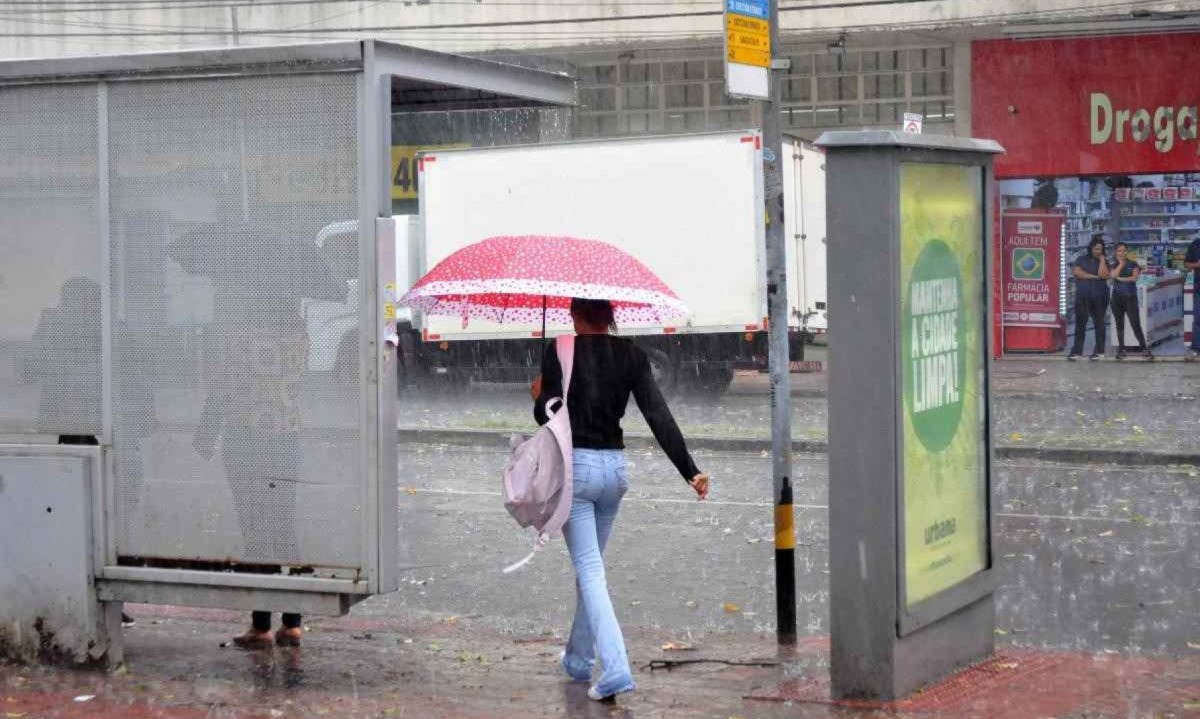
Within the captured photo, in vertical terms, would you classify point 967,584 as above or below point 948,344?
below

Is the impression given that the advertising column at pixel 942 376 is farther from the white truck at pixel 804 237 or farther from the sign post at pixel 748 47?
the white truck at pixel 804 237

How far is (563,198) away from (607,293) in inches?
588

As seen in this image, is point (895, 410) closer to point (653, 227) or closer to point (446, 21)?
point (653, 227)

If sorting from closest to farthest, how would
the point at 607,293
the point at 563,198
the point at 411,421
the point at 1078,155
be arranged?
the point at 607,293 < the point at 411,421 < the point at 563,198 < the point at 1078,155

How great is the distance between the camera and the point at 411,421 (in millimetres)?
18859

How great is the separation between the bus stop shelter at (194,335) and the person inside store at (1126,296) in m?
18.8

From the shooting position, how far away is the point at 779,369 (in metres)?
7.77

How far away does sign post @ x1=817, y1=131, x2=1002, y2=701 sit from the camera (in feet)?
20.6

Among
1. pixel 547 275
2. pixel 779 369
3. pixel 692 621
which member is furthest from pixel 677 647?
pixel 547 275

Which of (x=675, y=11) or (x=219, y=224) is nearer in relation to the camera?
(x=219, y=224)

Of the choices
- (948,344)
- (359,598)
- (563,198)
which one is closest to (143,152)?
(359,598)

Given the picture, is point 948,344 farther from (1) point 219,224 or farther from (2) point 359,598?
(1) point 219,224

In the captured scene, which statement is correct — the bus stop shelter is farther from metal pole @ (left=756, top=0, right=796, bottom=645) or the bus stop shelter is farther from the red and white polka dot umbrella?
metal pole @ (left=756, top=0, right=796, bottom=645)

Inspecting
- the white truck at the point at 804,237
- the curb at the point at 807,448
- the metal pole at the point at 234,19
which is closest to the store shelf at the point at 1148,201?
the white truck at the point at 804,237
